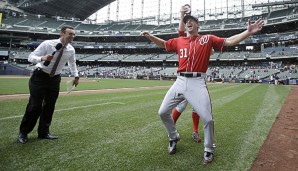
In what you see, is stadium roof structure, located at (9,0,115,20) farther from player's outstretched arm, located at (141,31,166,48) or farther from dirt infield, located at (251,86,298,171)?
dirt infield, located at (251,86,298,171)

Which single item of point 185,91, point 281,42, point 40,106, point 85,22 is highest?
point 85,22

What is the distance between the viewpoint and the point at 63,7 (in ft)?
203

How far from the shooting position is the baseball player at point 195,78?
123 inches

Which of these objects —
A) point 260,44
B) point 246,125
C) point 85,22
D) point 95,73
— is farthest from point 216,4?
point 246,125

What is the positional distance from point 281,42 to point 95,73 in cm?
4428

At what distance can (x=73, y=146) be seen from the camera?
361 cm

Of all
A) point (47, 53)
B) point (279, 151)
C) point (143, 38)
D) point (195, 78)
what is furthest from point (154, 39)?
point (143, 38)

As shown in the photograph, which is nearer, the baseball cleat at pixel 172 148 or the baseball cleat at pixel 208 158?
the baseball cleat at pixel 208 158

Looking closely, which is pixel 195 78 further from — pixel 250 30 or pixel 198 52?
pixel 250 30

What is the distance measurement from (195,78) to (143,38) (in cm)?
6082

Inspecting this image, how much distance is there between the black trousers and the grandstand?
40675mm

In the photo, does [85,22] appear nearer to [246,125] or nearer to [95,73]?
[95,73]

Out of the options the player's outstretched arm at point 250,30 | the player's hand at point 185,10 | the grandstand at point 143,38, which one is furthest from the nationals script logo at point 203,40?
the grandstand at point 143,38

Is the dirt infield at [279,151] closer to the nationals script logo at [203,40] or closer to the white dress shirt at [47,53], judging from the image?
the nationals script logo at [203,40]
